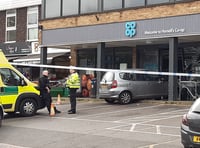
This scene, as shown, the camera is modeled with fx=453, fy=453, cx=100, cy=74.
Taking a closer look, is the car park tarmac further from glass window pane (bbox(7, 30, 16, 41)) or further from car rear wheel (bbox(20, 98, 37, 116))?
glass window pane (bbox(7, 30, 16, 41))

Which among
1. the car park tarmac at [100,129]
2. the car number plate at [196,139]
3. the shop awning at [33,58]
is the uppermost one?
the shop awning at [33,58]

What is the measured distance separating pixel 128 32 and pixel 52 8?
6.08m

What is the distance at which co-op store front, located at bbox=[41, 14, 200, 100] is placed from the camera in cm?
2042

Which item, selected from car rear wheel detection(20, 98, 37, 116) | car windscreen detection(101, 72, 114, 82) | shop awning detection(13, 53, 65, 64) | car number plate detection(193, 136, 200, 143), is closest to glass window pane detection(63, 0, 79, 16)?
shop awning detection(13, 53, 65, 64)

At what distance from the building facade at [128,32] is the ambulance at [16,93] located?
6810 millimetres

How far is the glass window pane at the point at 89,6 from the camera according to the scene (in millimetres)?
24031

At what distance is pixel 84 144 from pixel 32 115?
20.6 feet

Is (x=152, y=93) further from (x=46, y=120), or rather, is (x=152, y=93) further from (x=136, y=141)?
(x=136, y=141)

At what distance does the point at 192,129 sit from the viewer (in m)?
8.27

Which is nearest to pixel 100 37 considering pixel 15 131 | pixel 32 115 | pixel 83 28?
pixel 83 28

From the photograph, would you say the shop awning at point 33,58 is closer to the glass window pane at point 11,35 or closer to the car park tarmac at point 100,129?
the glass window pane at point 11,35

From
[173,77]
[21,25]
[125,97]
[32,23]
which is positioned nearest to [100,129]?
[125,97]

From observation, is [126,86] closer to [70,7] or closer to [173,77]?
[173,77]

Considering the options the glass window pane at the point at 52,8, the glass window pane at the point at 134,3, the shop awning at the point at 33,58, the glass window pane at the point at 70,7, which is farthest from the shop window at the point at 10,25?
the glass window pane at the point at 134,3
